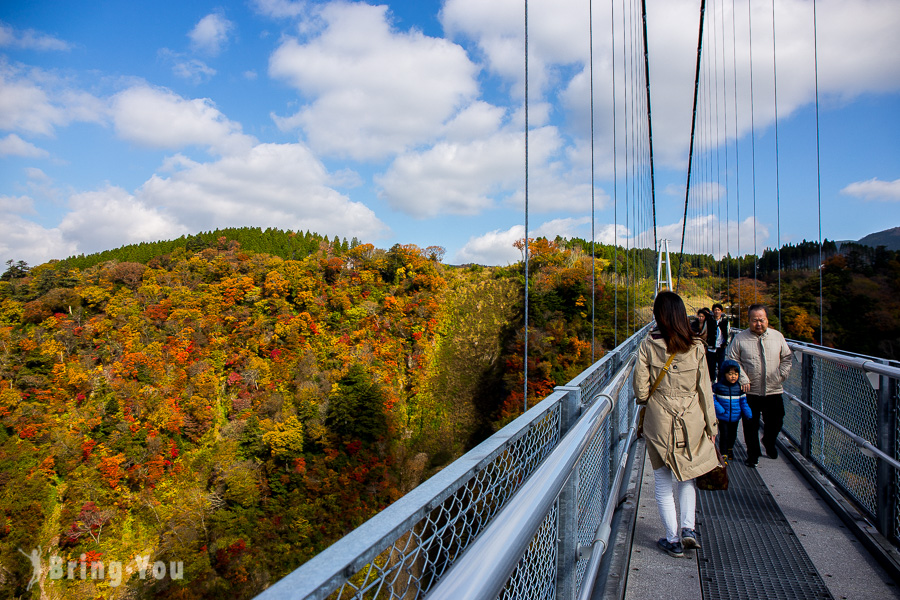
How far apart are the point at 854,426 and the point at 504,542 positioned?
3233 mm

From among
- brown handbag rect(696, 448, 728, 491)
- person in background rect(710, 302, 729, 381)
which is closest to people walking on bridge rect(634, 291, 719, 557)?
brown handbag rect(696, 448, 728, 491)

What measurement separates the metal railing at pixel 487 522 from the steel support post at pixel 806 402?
6.21 ft

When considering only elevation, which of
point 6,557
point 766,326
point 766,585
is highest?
point 766,326

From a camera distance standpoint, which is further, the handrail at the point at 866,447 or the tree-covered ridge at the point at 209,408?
the tree-covered ridge at the point at 209,408

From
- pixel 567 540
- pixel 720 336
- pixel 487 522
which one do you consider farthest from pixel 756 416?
pixel 487 522

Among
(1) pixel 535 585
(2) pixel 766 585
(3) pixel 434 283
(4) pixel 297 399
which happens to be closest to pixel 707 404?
(2) pixel 766 585

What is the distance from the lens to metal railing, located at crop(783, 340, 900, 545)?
2.30 m

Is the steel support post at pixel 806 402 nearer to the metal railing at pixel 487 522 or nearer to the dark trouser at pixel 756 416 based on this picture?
the dark trouser at pixel 756 416

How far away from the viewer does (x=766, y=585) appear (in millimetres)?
1960

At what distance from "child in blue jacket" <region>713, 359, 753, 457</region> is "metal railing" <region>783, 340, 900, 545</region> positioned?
0.47m

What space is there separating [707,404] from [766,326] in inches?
63.1

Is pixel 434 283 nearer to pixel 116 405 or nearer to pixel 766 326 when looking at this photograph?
pixel 116 405

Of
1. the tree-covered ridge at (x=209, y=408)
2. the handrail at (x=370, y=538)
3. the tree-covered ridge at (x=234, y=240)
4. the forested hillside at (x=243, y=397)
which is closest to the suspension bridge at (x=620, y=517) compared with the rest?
the handrail at (x=370, y=538)

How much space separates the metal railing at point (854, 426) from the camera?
2297 millimetres
